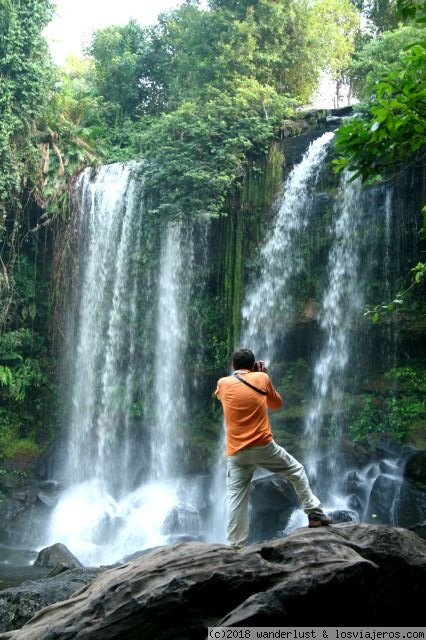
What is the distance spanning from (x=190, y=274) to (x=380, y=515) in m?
6.68

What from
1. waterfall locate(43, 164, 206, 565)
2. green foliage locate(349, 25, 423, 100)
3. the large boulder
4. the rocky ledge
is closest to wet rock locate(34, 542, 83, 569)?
waterfall locate(43, 164, 206, 565)

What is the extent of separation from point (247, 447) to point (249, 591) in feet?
3.52

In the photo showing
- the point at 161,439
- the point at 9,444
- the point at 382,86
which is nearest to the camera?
the point at 382,86

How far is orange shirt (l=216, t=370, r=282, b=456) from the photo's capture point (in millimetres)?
4305

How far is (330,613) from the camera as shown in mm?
3400

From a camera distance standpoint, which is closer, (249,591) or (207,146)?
(249,591)

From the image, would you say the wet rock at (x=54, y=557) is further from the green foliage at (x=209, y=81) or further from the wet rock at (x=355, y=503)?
the green foliage at (x=209, y=81)

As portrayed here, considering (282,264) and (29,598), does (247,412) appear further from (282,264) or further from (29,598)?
(282,264)

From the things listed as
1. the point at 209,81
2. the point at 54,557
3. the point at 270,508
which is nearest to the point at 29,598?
the point at 54,557

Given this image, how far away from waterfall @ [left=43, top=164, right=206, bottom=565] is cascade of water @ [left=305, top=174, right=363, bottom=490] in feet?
9.68

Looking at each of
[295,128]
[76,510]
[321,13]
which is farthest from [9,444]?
[321,13]

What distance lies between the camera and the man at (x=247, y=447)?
4.31 metres

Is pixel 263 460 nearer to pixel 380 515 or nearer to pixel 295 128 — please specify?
pixel 380 515

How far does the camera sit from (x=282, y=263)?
12.9 meters
